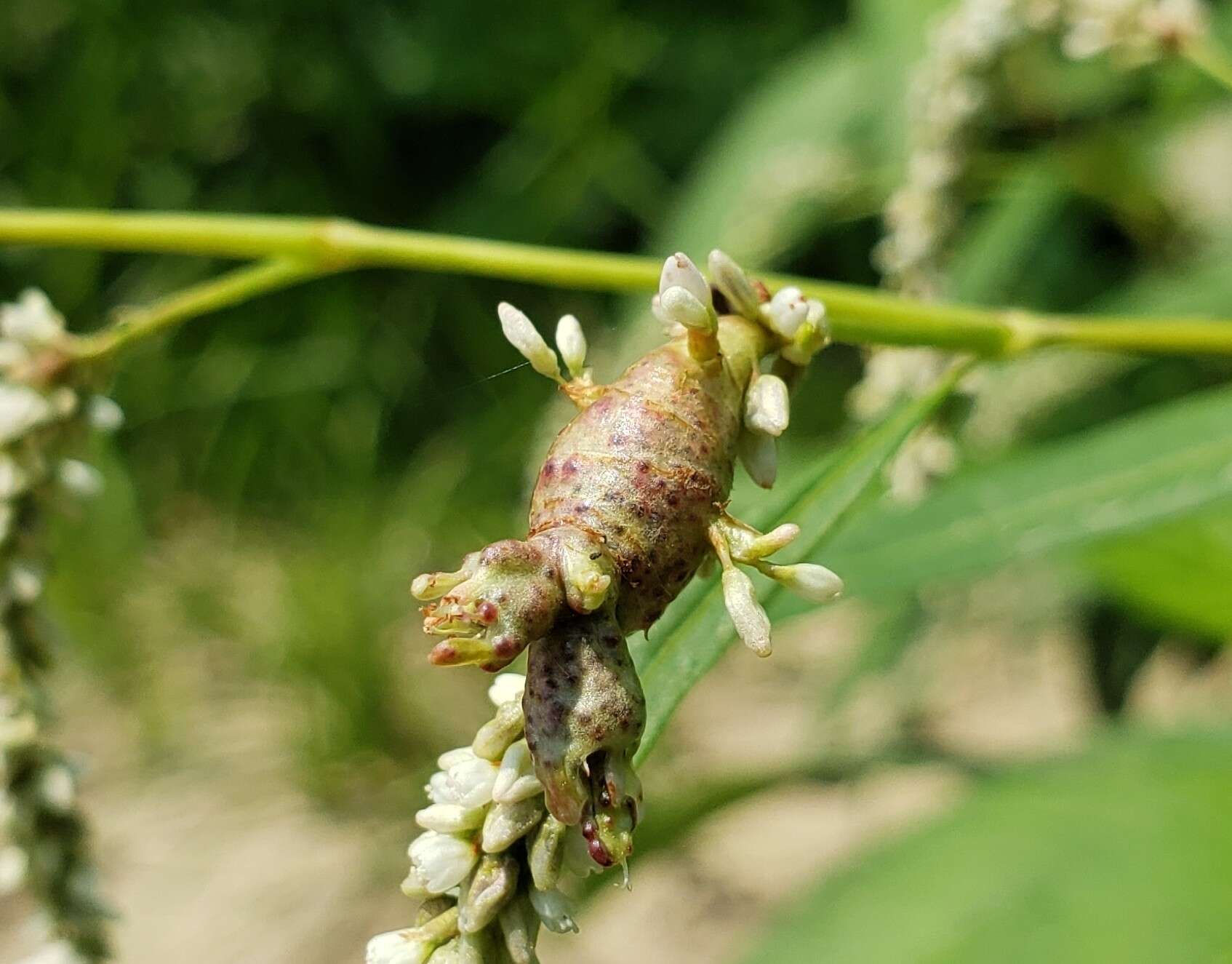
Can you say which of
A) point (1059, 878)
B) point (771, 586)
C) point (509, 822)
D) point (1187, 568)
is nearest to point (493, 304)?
point (1187, 568)

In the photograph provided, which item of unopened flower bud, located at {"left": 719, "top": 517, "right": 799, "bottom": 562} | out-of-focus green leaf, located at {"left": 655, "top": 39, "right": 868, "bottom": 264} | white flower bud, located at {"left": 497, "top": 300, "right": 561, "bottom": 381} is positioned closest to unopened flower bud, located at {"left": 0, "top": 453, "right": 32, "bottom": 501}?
white flower bud, located at {"left": 497, "top": 300, "right": 561, "bottom": 381}

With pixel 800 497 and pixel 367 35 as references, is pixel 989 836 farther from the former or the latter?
pixel 367 35

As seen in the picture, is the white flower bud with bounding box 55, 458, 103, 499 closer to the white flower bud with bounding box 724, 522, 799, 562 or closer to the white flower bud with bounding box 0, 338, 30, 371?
the white flower bud with bounding box 0, 338, 30, 371

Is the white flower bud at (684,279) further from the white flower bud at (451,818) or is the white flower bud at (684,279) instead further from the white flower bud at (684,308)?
the white flower bud at (451,818)

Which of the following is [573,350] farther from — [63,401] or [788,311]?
[63,401]

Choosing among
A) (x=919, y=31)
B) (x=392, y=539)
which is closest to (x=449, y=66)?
(x=392, y=539)

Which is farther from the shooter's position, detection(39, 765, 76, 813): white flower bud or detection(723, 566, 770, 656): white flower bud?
detection(39, 765, 76, 813): white flower bud
